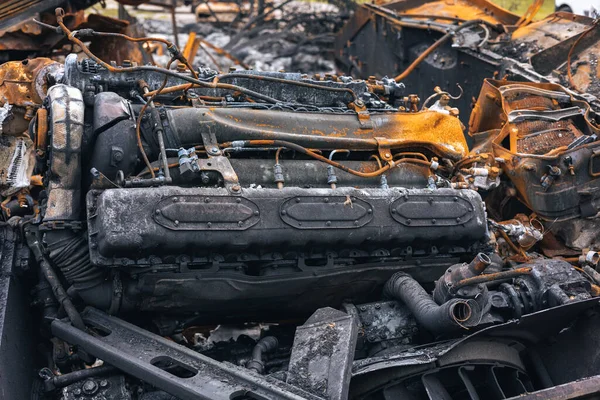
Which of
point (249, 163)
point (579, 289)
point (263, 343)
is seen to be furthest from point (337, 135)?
point (579, 289)

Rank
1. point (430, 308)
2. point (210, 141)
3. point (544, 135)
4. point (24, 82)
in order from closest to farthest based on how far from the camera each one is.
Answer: point (430, 308) → point (210, 141) → point (24, 82) → point (544, 135)

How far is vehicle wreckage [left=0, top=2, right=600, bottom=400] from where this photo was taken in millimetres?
4562

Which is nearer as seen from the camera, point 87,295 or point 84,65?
point 87,295

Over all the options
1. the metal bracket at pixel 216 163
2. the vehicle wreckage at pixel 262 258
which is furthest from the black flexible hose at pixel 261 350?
the metal bracket at pixel 216 163

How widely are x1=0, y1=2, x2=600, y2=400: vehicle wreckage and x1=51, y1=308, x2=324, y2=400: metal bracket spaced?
0.5 inches

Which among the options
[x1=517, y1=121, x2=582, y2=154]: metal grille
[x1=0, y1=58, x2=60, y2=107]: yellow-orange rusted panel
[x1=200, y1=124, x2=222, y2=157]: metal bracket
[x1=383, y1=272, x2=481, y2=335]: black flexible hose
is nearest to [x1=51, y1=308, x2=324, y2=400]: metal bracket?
[x1=383, y1=272, x2=481, y2=335]: black flexible hose

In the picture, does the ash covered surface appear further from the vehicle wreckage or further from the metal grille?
the vehicle wreckage

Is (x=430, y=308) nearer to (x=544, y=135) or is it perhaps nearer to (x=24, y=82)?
(x=544, y=135)

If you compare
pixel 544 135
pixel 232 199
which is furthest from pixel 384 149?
pixel 544 135

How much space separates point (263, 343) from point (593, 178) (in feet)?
10.2

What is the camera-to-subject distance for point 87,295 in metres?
4.85

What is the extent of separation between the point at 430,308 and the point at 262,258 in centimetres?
114

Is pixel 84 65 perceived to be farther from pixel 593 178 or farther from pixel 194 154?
pixel 593 178

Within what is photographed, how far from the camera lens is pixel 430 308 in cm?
489
